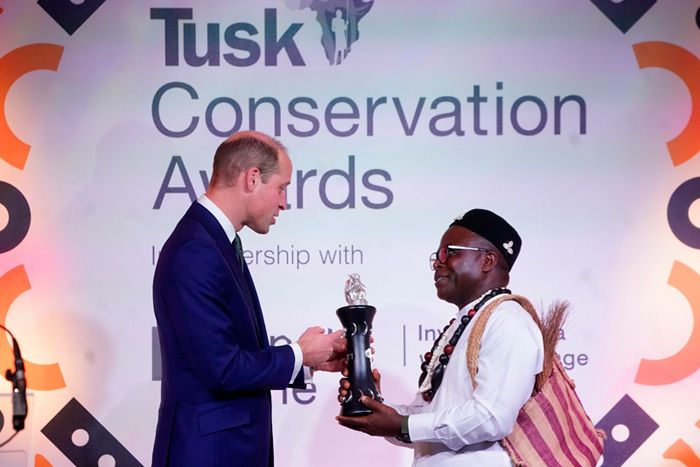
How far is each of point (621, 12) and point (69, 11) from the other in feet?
9.36

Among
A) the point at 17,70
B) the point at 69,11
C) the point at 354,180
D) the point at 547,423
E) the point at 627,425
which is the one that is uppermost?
the point at 69,11

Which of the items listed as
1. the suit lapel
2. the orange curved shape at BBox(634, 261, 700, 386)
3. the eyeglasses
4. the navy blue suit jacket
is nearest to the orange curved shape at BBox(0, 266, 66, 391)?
the navy blue suit jacket

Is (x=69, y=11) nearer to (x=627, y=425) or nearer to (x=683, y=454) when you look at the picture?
(x=627, y=425)

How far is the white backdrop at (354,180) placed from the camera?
4.69m

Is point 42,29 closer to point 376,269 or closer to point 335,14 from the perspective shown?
point 335,14

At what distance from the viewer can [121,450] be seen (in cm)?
470

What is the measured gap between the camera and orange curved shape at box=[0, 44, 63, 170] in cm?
472

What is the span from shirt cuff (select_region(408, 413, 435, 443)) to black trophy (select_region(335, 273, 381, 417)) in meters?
0.18

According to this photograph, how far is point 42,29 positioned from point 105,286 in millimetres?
1360

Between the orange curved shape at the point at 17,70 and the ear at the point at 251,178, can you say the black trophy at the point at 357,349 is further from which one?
the orange curved shape at the point at 17,70

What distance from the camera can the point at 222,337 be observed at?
290 centimetres

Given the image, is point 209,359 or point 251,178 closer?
point 209,359

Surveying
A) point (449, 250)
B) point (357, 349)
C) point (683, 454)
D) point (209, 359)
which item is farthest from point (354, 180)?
point (683, 454)

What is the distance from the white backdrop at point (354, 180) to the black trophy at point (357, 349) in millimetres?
1542
